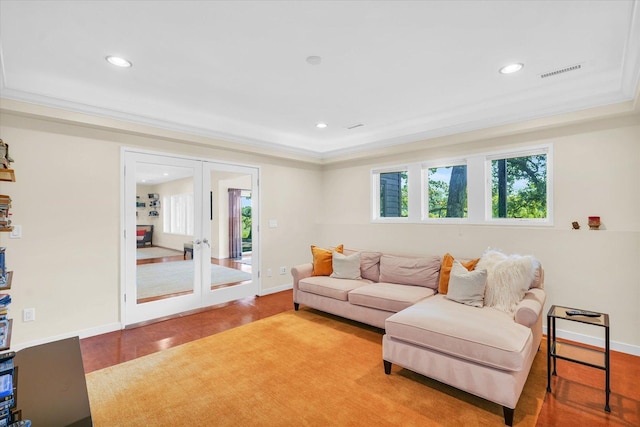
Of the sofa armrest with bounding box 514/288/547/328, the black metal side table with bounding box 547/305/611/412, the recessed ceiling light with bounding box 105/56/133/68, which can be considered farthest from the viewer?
the recessed ceiling light with bounding box 105/56/133/68

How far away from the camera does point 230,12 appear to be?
80.8 inches

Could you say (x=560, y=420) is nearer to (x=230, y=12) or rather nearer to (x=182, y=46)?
(x=230, y=12)

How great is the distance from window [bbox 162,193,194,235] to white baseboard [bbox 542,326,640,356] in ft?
15.2

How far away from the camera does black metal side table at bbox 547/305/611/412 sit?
2236 millimetres

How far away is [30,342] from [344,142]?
192 inches

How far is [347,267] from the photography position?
425 centimetres

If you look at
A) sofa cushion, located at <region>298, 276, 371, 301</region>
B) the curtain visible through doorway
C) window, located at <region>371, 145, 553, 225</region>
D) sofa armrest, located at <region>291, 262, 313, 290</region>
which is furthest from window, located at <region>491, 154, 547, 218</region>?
the curtain visible through doorway

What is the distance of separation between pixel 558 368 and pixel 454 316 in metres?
1.19

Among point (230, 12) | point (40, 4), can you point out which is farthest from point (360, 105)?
point (40, 4)

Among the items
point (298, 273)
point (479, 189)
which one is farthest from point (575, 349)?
point (298, 273)

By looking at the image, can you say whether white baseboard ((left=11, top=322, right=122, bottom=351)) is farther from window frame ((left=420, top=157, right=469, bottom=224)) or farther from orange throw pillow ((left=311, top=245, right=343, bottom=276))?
window frame ((left=420, top=157, right=469, bottom=224))

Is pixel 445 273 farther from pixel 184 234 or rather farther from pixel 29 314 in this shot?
pixel 29 314

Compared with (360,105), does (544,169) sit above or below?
below

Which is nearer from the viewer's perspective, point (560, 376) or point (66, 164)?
point (560, 376)
